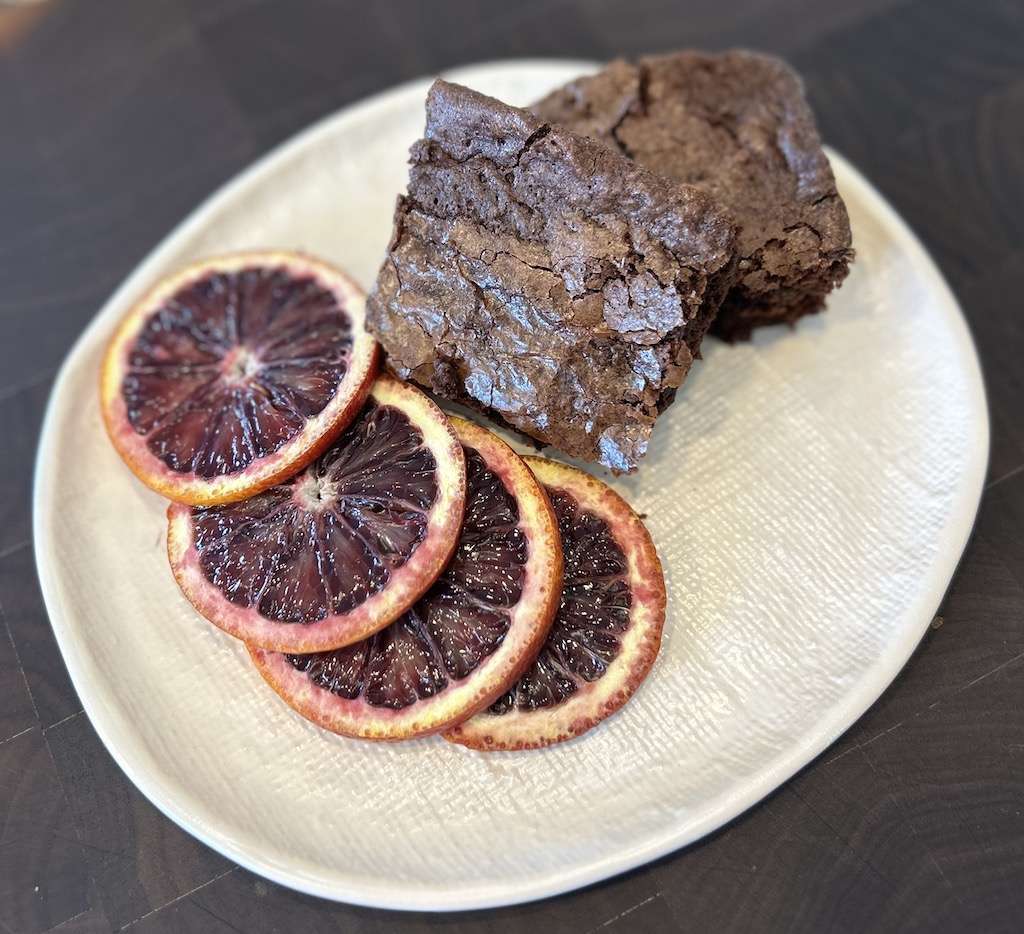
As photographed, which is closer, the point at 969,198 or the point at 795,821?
the point at 795,821

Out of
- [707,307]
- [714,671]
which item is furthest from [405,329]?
[714,671]

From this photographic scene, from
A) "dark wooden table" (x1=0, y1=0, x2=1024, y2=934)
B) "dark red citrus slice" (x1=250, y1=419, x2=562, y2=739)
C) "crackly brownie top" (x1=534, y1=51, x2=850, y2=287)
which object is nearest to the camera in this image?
"dark red citrus slice" (x1=250, y1=419, x2=562, y2=739)

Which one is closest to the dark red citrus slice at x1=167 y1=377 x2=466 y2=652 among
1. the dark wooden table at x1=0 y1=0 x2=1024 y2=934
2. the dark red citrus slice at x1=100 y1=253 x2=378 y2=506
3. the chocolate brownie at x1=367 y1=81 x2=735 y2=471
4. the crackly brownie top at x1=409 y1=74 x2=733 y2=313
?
the dark red citrus slice at x1=100 y1=253 x2=378 y2=506

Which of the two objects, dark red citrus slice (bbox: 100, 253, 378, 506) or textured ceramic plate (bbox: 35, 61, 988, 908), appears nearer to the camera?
textured ceramic plate (bbox: 35, 61, 988, 908)

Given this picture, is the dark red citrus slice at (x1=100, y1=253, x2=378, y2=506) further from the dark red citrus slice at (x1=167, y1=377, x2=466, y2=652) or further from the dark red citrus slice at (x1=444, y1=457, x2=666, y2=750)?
the dark red citrus slice at (x1=444, y1=457, x2=666, y2=750)

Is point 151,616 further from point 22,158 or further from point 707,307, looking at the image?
point 22,158

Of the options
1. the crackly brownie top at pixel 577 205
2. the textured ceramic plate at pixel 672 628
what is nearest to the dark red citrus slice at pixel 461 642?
the textured ceramic plate at pixel 672 628

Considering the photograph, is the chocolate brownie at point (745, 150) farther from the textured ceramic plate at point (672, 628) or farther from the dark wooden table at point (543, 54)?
the dark wooden table at point (543, 54)
